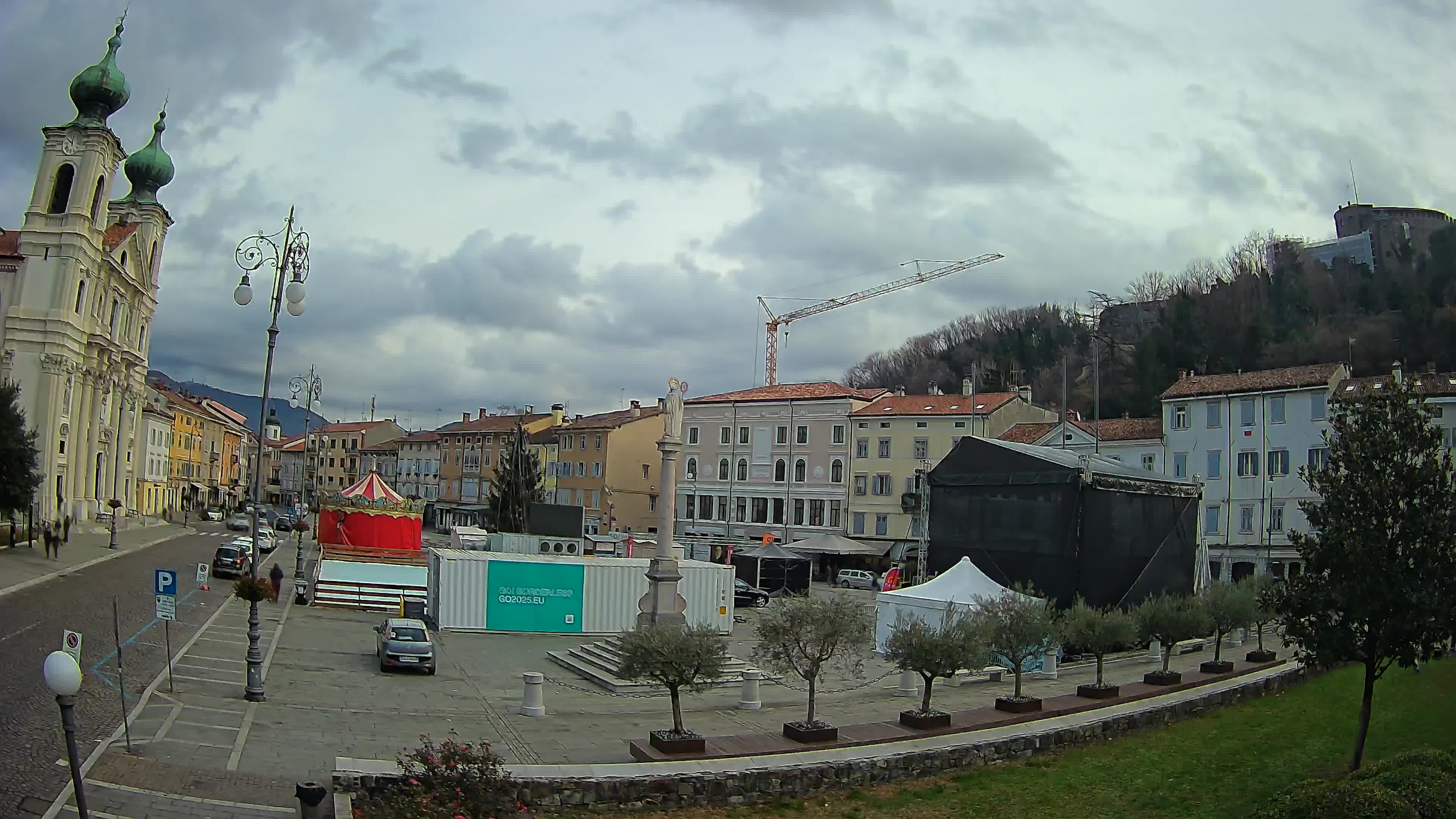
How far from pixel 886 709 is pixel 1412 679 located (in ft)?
40.9

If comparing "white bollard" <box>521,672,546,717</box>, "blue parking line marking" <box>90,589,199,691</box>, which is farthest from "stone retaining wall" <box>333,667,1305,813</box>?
"blue parking line marking" <box>90,589,199,691</box>

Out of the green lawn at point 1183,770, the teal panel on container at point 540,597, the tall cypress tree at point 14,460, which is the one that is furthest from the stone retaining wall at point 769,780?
the tall cypress tree at point 14,460

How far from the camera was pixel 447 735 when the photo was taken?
17.7 metres

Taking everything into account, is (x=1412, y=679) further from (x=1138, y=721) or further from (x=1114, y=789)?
(x=1114, y=789)

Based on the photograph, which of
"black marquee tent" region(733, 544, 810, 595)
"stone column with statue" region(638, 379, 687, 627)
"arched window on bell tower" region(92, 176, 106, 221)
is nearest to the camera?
"stone column with statue" region(638, 379, 687, 627)

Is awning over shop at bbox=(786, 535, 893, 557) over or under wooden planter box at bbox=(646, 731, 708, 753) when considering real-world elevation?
over

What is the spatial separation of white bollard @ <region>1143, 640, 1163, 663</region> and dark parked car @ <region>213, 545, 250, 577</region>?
3329 cm

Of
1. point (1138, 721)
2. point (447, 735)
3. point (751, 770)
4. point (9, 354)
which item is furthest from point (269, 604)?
point (9, 354)

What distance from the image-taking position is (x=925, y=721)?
18.2 m

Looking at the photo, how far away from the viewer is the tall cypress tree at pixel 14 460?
134 feet

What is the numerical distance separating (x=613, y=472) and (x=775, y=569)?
29671 mm

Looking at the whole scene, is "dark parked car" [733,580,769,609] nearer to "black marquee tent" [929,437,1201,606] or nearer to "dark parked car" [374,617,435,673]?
"black marquee tent" [929,437,1201,606]

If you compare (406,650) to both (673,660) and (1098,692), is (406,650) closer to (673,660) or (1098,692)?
(673,660)

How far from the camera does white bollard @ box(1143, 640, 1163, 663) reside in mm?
30234
